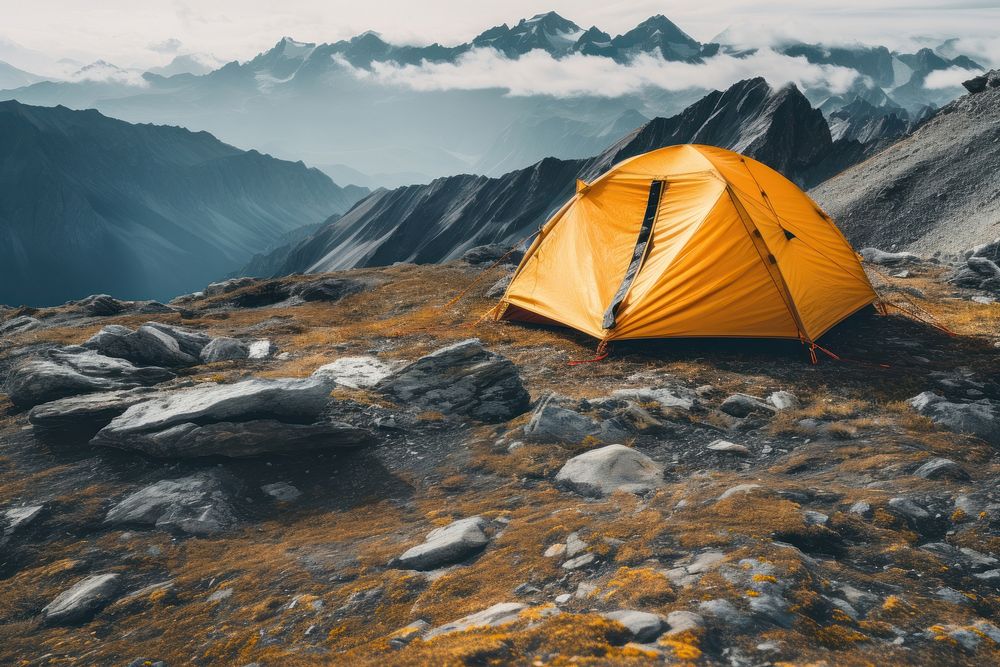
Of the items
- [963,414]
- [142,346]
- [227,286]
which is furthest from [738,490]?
[227,286]

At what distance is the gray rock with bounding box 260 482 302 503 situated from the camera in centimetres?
880

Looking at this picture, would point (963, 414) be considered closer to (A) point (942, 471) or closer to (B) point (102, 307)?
(A) point (942, 471)

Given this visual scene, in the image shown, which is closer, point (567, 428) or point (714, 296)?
point (567, 428)

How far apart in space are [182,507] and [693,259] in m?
11.8

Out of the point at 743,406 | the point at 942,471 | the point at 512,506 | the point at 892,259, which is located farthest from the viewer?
the point at 892,259

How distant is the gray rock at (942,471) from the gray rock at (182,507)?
30.9ft

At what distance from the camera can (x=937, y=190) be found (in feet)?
116

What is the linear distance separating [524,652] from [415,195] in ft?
638

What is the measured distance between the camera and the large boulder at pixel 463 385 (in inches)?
455

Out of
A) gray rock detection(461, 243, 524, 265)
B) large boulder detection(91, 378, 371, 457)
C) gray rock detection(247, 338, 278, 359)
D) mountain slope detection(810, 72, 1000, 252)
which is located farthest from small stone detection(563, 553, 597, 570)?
gray rock detection(461, 243, 524, 265)

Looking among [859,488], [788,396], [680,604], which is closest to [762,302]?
Answer: [788,396]

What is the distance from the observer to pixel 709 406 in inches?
431

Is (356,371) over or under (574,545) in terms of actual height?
under

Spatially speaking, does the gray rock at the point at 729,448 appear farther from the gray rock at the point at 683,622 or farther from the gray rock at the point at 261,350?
the gray rock at the point at 261,350
